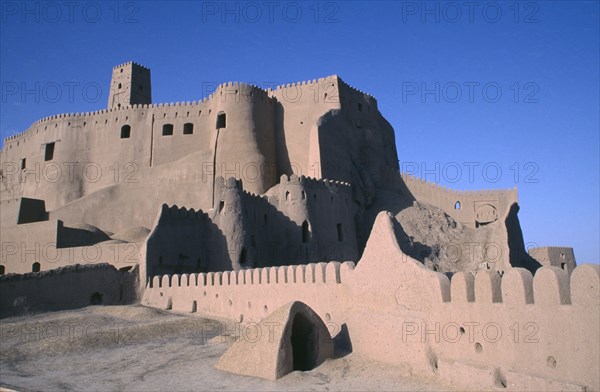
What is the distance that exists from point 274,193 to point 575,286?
17935 millimetres

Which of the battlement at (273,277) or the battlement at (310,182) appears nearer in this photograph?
the battlement at (273,277)

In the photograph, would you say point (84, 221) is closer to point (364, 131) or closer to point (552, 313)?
point (364, 131)

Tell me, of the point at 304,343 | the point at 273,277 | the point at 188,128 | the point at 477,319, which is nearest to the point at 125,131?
the point at 188,128

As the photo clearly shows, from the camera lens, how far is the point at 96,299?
17.1 meters

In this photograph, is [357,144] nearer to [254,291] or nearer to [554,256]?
[554,256]

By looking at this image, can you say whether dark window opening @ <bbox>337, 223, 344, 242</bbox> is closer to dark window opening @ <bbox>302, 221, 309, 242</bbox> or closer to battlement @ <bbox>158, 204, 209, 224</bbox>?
dark window opening @ <bbox>302, 221, 309, 242</bbox>

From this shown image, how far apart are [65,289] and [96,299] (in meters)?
1.10

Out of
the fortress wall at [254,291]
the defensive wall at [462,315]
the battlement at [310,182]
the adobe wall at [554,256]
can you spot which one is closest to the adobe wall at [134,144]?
the battlement at [310,182]

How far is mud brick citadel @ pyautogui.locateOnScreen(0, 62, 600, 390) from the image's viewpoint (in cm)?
714

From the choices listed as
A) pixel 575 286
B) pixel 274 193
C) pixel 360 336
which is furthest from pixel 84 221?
pixel 575 286

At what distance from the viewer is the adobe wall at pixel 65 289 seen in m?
15.2

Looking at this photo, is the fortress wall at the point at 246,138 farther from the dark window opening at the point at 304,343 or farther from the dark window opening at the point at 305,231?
the dark window opening at the point at 304,343

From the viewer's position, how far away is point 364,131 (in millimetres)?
30672

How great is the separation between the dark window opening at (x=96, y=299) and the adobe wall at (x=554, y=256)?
20.4 metres
